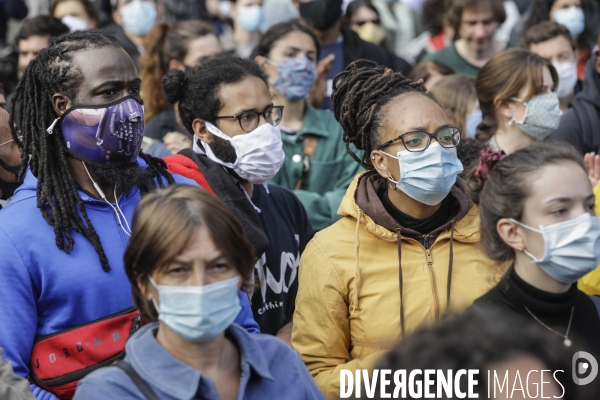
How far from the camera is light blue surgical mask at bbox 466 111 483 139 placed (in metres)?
6.33

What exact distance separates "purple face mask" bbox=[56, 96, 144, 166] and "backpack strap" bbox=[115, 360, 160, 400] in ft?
3.70

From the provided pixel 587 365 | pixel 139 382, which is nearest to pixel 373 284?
pixel 587 365

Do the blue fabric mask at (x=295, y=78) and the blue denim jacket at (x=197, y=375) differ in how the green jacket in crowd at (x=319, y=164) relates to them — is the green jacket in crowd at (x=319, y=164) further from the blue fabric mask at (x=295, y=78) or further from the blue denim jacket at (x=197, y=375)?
the blue denim jacket at (x=197, y=375)

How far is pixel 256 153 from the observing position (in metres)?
4.66

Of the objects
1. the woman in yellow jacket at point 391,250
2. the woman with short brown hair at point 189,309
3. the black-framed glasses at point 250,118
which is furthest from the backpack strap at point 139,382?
the black-framed glasses at point 250,118

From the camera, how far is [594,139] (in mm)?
6234

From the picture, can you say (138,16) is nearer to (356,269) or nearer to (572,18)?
(572,18)

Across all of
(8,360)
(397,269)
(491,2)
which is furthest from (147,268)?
(491,2)

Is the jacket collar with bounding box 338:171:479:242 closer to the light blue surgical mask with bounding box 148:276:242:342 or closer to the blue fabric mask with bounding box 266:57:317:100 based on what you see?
the light blue surgical mask with bounding box 148:276:242:342

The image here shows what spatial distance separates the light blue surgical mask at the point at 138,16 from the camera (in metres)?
9.17

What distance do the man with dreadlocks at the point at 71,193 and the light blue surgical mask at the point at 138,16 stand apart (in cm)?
547

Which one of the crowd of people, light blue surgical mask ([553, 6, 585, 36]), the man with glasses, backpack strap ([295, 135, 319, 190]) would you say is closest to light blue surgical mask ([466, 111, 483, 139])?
the crowd of people

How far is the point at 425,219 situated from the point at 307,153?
2.14 m

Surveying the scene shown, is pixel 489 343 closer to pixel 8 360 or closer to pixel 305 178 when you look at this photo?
pixel 8 360
